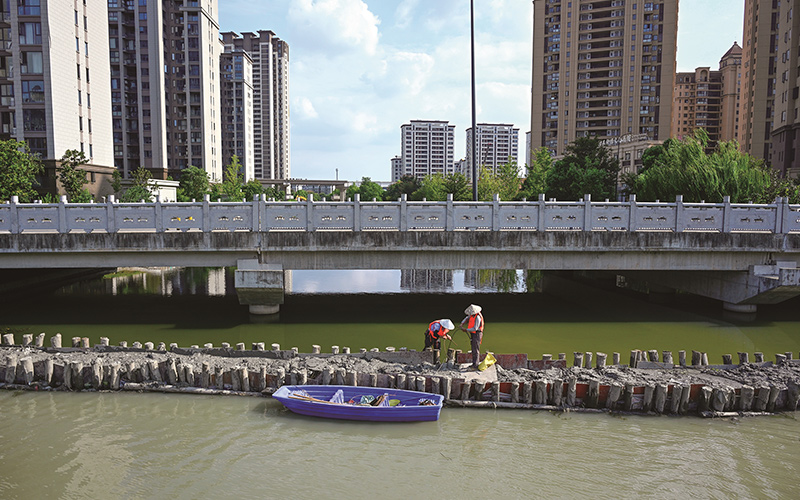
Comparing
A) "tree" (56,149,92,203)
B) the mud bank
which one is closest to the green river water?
the mud bank

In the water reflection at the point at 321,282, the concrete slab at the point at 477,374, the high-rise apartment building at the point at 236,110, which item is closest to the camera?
the concrete slab at the point at 477,374

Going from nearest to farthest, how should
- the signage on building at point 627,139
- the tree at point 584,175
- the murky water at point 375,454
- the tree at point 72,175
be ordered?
the murky water at point 375,454 → the tree at point 584,175 → the tree at point 72,175 → the signage on building at point 627,139

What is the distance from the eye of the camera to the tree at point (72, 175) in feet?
131

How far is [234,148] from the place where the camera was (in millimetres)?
98875

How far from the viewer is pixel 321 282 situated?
30453 millimetres

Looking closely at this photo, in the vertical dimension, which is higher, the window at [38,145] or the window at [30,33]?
the window at [30,33]

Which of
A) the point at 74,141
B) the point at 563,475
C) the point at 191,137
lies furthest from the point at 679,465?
the point at 191,137

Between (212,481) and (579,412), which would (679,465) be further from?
(212,481)

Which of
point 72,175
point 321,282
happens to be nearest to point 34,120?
point 72,175

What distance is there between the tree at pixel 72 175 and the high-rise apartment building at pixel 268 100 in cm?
9665

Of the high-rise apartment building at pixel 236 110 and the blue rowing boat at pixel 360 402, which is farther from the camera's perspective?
the high-rise apartment building at pixel 236 110

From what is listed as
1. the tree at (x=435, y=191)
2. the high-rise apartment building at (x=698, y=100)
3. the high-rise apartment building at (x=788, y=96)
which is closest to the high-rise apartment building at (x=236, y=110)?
the tree at (x=435, y=191)

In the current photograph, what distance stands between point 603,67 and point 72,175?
69.9m

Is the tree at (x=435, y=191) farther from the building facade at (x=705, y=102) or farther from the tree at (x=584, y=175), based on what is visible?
the building facade at (x=705, y=102)
